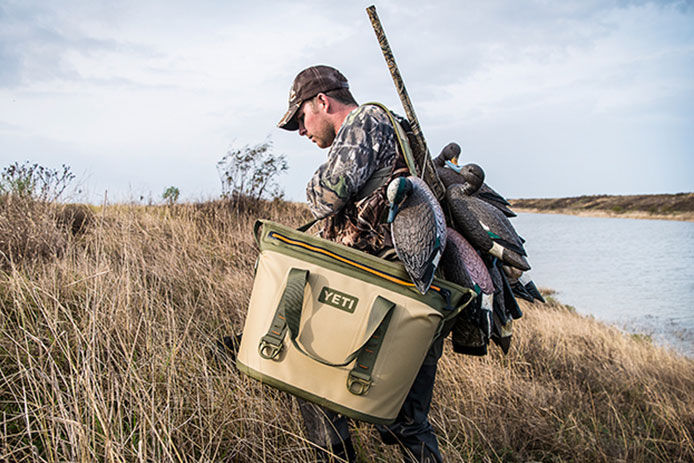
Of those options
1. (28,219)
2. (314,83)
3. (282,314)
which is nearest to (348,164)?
(314,83)

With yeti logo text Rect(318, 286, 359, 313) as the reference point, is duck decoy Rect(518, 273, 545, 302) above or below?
below

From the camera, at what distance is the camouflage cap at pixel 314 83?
1.82 metres

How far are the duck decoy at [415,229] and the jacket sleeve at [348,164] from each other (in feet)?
0.60

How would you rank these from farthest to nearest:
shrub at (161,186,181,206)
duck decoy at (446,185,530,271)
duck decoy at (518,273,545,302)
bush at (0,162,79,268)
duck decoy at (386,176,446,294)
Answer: shrub at (161,186,181,206) → bush at (0,162,79,268) → duck decoy at (518,273,545,302) → duck decoy at (446,185,530,271) → duck decoy at (386,176,446,294)

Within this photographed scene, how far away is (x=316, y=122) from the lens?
188cm

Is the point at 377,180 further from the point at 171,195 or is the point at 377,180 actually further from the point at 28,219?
the point at 171,195

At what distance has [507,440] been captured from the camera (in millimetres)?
2953

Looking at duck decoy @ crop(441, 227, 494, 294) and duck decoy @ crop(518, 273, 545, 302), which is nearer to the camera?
duck decoy @ crop(441, 227, 494, 294)

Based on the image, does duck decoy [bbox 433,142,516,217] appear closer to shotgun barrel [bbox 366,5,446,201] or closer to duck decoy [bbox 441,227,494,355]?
shotgun barrel [bbox 366,5,446,201]

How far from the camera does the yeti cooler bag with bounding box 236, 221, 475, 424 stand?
58.1 inches

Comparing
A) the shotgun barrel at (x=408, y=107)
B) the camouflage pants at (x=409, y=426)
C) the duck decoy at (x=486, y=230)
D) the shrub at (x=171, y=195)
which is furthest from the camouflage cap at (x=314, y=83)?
the shrub at (x=171, y=195)

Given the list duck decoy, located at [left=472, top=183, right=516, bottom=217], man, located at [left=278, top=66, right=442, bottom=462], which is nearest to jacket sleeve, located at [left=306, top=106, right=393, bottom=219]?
man, located at [left=278, top=66, right=442, bottom=462]

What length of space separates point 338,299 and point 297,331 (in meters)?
0.18

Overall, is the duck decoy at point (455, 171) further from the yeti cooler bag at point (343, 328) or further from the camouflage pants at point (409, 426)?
the camouflage pants at point (409, 426)
